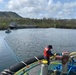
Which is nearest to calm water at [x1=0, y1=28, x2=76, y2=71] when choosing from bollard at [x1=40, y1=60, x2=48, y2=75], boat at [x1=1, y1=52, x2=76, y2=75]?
boat at [x1=1, y1=52, x2=76, y2=75]

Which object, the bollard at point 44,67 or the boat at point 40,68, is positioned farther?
the boat at point 40,68

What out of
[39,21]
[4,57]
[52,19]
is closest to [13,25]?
[39,21]

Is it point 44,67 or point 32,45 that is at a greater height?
point 44,67

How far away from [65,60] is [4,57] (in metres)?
16.8

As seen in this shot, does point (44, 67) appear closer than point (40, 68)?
Yes

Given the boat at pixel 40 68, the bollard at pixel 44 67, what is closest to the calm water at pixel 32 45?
the boat at pixel 40 68

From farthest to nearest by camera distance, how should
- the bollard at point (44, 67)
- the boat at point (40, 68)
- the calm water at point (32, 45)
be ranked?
the calm water at point (32, 45), the boat at point (40, 68), the bollard at point (44, 67)

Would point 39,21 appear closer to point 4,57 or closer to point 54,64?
point 4,57

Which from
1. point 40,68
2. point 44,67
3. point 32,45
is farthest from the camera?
point 32,45

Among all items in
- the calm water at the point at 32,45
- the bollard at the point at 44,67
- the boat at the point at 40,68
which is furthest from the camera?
the calm water at the point at 32,45

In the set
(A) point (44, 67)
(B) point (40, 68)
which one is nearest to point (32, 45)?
(B) point (40, 68)

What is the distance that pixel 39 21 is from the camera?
380 ft

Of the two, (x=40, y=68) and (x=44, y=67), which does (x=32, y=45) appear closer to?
(x=40, y=68)

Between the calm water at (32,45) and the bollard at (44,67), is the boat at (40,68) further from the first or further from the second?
the calm water at (32,45)
